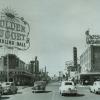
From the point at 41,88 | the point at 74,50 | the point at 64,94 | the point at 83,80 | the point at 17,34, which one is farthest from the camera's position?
the point at 74,50

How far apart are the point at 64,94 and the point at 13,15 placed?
73.6 feet

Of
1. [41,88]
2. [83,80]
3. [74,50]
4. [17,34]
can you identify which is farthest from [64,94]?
[74,50]

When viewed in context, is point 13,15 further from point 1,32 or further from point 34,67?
point 34,67

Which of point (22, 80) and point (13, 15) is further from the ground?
point (13, 15)

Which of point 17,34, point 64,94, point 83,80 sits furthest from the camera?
point 83,80

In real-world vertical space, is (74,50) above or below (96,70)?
above

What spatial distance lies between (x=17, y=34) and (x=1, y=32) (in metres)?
2.77

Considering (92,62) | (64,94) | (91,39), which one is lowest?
(64,94)

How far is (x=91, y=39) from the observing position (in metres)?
113

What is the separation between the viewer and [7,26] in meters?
53.3

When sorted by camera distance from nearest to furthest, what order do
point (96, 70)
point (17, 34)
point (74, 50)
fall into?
point (17, 34)
point (96, 70)
point (74, 50)

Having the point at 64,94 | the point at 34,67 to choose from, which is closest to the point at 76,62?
the point at 34,67

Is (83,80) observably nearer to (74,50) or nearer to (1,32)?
(1,32)

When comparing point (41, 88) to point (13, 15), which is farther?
point (13, 15)
